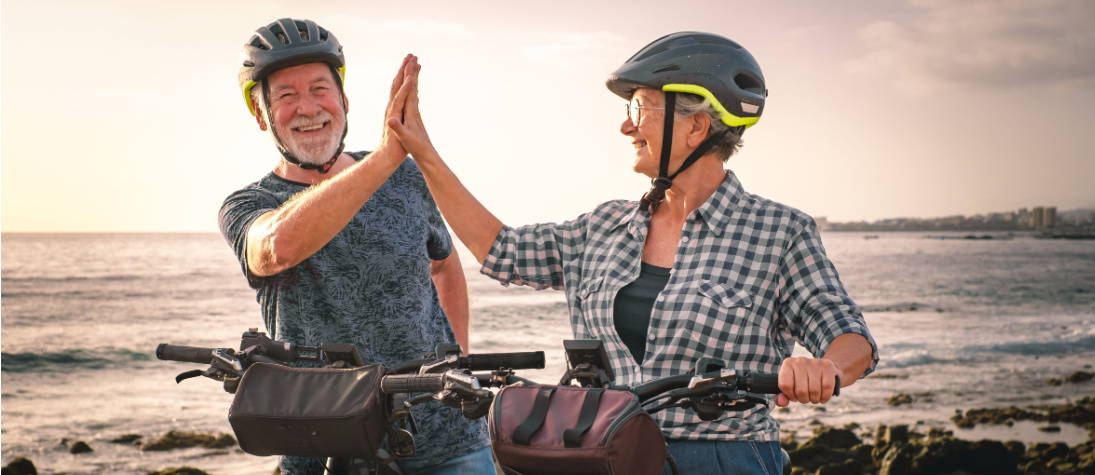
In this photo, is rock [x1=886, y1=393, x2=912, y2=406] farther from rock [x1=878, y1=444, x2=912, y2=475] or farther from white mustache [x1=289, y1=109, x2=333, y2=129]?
white mustache [x1=289, y1=109, x2=333, y2=129]

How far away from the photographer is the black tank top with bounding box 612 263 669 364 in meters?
3.38

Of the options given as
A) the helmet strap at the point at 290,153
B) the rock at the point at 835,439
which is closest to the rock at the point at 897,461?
the rock at the point at 835,439

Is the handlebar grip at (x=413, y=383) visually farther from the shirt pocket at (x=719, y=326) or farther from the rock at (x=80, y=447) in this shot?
the rock at (x=80, y=447)

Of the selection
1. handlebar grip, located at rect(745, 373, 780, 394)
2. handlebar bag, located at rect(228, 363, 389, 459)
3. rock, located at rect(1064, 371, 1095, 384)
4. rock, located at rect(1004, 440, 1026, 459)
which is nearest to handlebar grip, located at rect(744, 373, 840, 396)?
handlebar grip, located at rect(745, 373, 780, 394)

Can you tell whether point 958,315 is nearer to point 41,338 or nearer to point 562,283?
point 41,338

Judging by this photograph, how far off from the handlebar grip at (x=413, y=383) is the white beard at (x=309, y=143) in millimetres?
1463

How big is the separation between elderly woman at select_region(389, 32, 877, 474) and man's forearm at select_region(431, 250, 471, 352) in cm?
87

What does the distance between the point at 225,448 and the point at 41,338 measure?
794 inches

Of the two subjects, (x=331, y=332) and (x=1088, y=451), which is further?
(x=1088, y=451)

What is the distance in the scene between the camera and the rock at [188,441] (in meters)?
15.9

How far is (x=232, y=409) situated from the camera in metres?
3.01

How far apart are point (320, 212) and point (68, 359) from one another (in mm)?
28265

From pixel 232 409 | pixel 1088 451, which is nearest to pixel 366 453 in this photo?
pixel 232 409

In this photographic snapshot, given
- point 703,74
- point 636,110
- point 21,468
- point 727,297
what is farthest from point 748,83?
point 21,468
